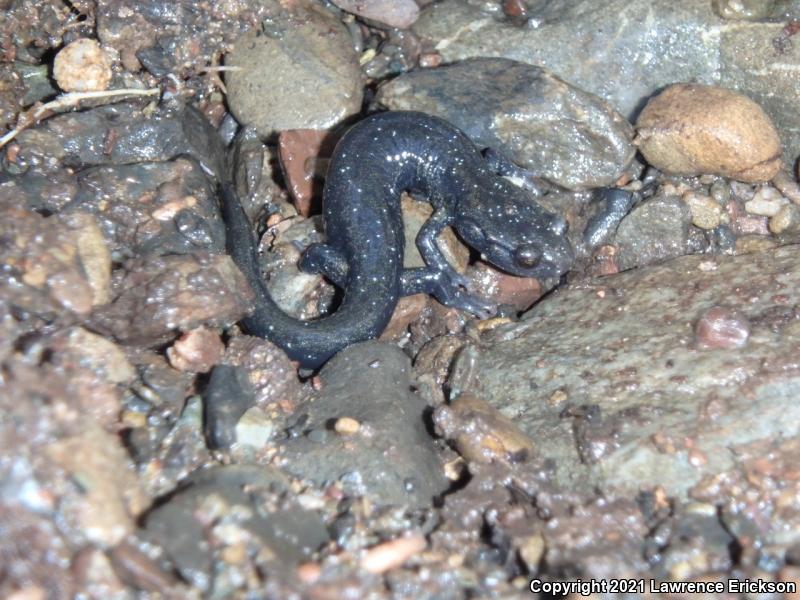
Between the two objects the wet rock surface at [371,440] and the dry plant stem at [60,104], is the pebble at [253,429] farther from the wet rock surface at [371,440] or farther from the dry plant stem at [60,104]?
the dry plant stem at [60,104]

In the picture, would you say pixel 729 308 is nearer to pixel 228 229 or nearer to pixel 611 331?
pixel 611 331

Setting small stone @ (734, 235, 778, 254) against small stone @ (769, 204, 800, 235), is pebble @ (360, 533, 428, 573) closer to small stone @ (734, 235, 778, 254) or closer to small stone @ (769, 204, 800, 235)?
small stone @ (734, 235, 778, 254)

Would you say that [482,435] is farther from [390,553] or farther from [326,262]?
[326,262]

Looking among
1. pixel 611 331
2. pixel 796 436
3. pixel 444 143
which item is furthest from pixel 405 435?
pixel 444 143

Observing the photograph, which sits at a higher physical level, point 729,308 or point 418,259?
point 729,308

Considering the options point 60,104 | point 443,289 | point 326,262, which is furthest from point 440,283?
point 60,104

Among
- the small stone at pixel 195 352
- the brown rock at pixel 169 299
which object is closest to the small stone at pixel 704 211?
the brown rock at pixel 169 299

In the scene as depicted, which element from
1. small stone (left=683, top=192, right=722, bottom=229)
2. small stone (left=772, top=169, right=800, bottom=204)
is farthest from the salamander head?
small stone (left=772, top=169, right=800, bottom=204)

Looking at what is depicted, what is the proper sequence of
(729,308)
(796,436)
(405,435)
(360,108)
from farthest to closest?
(360,108) < (729,308) < (405,435) < (796,436)
